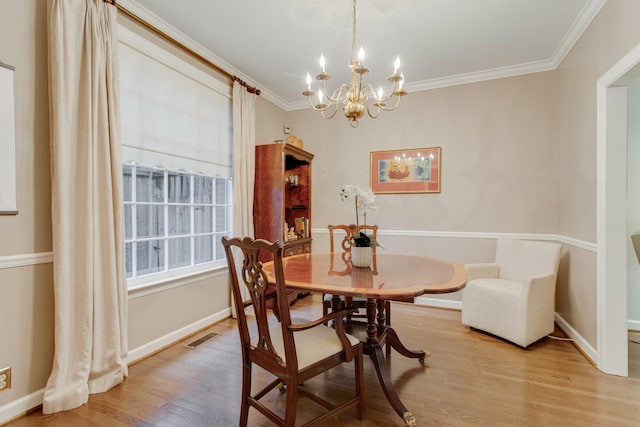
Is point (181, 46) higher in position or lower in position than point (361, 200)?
higher

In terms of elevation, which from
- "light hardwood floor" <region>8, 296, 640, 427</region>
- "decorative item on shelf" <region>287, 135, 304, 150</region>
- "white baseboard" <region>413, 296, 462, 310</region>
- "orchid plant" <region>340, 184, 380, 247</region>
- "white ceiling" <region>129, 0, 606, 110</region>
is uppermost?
"white ceiling" <region>129, 0, 606, 110</region>

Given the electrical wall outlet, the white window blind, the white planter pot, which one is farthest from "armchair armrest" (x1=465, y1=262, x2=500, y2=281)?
the electrical wall outlet

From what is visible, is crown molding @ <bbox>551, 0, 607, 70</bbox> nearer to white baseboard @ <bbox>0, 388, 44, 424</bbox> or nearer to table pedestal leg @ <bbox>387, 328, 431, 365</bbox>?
table pedestal leg @ <bbox>387, 328, 431, 365</bbox>

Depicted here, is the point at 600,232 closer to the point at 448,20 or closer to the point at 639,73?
the point at 639,73

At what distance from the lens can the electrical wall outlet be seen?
1.68 metres

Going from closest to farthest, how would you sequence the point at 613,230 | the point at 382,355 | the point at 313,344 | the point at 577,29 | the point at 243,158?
1. the point at 313,344
2. the point at 382,355
3. the point at 613,230
4. the point at 577,29
5. the point at 243,158

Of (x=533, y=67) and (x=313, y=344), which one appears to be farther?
(x=533, y=67)

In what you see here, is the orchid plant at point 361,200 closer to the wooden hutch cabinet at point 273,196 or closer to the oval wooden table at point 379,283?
the oval wooden table at point 379,283

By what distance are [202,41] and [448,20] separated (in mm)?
2128

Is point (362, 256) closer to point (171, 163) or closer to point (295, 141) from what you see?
point (171, 163)

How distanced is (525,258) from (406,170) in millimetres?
Result: 1561

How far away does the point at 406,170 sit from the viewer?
383 cm

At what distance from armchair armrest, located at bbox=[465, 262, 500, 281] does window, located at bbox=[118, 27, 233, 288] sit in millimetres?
2553

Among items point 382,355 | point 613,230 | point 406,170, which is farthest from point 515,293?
point 406,170
